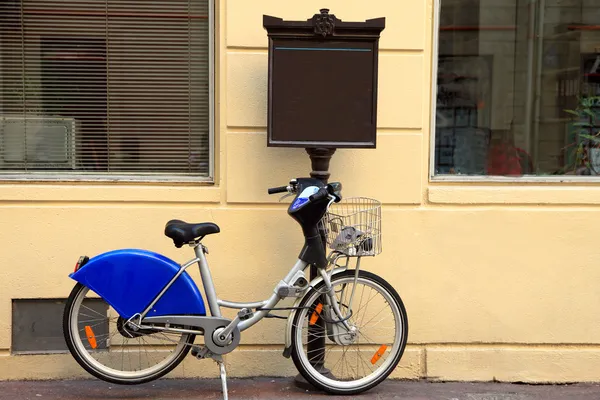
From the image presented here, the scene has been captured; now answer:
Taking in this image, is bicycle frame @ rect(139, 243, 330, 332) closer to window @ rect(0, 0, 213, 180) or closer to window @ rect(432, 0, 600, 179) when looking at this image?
window @ rect(0, 0, 213, 180)

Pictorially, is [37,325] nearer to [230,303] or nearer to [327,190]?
[230,303]

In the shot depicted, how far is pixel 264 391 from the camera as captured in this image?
483cm

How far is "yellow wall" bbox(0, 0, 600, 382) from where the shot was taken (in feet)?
16.3

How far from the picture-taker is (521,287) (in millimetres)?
5121

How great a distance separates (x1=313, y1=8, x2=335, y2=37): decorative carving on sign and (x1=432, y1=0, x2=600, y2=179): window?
3.96 ft

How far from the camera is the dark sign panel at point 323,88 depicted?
452cm

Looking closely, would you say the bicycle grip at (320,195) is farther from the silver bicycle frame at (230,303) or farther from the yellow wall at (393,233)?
the yellow wall at (393,233)

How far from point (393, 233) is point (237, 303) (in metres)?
1.13

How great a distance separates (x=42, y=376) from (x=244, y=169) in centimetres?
184

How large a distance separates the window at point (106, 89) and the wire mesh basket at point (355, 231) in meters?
1.06

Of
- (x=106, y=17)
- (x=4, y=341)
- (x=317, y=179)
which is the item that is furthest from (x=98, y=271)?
(x=106, y=17)

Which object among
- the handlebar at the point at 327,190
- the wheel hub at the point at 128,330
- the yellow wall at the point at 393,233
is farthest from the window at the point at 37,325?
the handlebar at the point at 327,190

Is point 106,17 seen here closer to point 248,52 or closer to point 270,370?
point 248,52

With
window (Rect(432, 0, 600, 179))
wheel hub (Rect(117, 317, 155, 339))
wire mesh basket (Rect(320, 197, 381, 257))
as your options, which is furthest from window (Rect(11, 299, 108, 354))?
window (Rect(432, 0, 600, 179))
